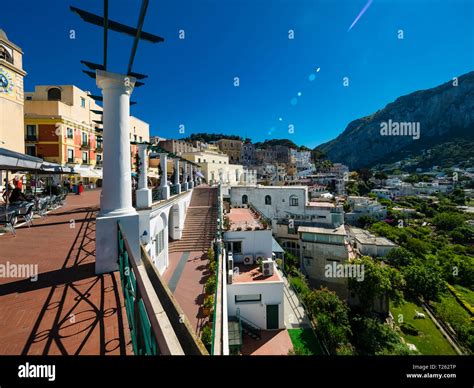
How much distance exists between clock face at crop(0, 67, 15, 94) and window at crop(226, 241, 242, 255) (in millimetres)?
18895

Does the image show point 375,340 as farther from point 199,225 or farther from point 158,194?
point 158,194

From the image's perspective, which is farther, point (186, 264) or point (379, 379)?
point (186, 264)

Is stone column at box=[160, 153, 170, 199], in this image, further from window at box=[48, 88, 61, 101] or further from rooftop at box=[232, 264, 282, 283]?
window at box=[48, 88, 61, 101]

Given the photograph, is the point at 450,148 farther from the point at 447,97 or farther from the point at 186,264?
the point at 186,264

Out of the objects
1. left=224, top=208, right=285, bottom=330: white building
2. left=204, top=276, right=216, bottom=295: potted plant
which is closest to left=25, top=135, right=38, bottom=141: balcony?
left=224, top=208, right=285, bottom=330: white building

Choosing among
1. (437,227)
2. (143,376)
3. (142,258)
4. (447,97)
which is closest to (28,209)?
(142,258)

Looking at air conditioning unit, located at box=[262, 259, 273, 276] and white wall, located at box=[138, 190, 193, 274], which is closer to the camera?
white wall, located at box=[138, 190, 193, 274]

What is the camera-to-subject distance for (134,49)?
3.57m

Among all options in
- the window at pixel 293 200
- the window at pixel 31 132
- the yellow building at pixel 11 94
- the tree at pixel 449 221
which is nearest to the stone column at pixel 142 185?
the yellow building at pixel 11 94

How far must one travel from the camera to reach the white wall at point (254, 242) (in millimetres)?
17578

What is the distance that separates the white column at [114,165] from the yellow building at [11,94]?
17370mm

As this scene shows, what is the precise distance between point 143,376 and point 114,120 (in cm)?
377

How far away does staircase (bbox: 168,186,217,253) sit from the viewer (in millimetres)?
14445

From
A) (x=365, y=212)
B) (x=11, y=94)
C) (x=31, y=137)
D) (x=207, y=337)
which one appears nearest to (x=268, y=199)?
(x=207, y=337)
